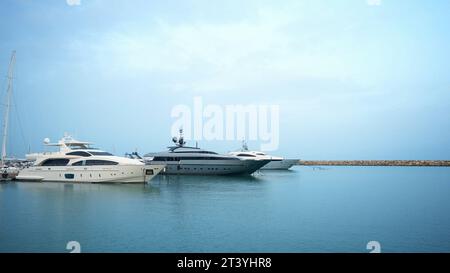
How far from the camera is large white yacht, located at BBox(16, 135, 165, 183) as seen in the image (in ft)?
122

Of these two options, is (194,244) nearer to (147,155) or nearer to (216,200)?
(216,200)

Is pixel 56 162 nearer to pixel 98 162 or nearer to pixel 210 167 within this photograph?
pixel 98 162

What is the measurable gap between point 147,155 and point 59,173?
990 inches

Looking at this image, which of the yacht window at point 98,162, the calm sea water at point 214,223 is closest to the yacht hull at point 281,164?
the yacht window at point 98,162

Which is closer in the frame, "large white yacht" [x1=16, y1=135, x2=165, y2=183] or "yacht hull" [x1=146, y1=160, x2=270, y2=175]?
"large white yacht" [x1=16, y1=135, x2=165, y2=183]

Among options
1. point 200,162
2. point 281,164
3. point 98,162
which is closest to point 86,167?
point 98,162

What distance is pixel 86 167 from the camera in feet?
122

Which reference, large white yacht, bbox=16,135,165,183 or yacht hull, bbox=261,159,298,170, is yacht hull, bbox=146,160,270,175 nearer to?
large white yacht, bbox=16,135,165,183

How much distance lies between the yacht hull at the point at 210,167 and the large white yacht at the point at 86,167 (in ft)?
57.3

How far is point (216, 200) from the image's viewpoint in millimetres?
28469

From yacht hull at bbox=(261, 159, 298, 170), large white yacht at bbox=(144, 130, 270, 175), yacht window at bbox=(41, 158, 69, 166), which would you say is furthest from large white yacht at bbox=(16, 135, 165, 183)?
yacht hull at bbox=(261, 159, 298, 170)

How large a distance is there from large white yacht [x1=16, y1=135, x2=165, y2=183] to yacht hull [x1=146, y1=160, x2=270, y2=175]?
688 inches
